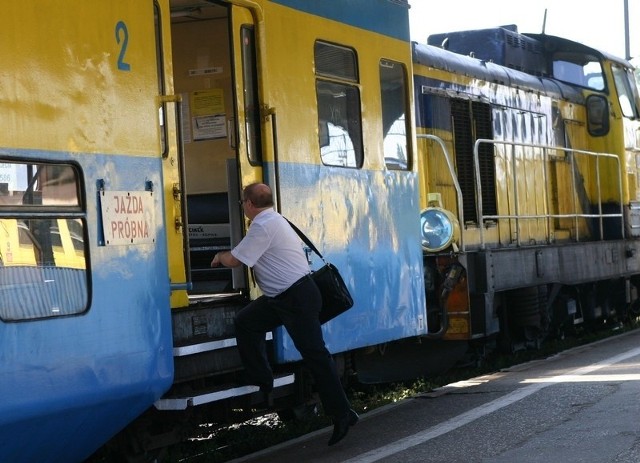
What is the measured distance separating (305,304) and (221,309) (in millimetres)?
529

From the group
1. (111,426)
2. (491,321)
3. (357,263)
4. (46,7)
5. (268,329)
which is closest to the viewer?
(46,7)

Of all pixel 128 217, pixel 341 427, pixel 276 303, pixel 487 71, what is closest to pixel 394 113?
pixel 276 303

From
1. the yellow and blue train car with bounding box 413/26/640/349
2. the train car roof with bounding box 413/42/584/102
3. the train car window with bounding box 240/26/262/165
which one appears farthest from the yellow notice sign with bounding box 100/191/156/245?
the train car roof with bounding box 413/42/584/102

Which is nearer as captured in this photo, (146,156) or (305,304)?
(146,156)

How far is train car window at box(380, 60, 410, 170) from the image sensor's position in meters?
8.80

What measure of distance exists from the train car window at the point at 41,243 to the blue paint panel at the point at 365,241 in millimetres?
2041

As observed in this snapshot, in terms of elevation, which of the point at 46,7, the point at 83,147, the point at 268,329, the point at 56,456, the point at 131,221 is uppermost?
the point at 46,7

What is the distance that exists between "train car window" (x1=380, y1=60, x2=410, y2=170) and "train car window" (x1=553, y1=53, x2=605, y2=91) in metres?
6.34

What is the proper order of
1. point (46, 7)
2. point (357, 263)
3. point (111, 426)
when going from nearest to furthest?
point (46, 7)
point (111, 426)
point (357, 263)

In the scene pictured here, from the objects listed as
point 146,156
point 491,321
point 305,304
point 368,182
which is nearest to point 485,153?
point 491,321

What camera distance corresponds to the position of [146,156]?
619cm

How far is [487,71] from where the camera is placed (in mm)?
12633

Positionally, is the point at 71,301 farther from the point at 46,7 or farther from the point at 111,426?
the point at 46,7

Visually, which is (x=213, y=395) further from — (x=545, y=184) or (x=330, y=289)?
(x=545, y=184)
